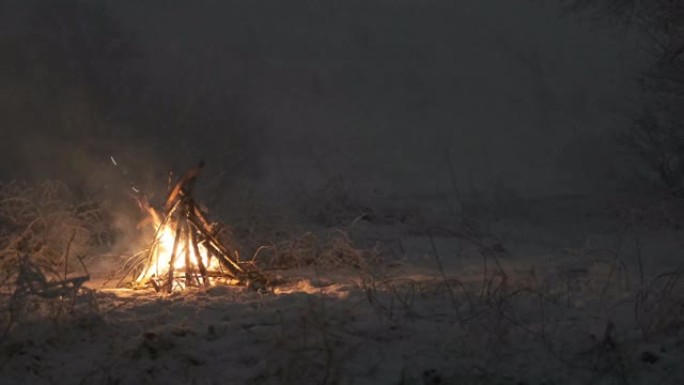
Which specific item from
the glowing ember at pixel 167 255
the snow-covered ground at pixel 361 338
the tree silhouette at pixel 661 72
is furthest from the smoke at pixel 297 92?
the snow-covered ground at pixel 361 338

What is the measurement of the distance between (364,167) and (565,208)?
791 centimetres

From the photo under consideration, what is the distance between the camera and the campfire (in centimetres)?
529

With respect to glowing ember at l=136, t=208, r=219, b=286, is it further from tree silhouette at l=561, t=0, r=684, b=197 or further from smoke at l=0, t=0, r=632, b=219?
smoke at l=0, t=0, r=632, b=219

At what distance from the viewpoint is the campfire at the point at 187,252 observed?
5289 mm

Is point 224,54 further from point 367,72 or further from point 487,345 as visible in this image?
point 487,345

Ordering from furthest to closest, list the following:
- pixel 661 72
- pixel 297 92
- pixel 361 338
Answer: pixel 297 92 → pixel 661 72 → pixel 361 338

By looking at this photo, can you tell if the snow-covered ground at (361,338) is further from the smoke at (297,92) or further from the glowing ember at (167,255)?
the smoke at (297,92)

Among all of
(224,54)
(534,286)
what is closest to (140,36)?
(224,54)

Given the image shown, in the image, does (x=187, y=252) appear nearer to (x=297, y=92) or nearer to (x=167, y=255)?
(x=167, y=255)

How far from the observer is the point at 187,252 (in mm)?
5293

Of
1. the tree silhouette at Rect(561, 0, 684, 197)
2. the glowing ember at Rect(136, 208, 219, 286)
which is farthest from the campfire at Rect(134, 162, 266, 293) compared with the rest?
A: the tree silhouette at Rect(561, 0, 684, 197)

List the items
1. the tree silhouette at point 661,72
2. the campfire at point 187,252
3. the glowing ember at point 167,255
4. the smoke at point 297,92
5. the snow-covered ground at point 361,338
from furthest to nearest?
the smoke at point 297,92 → the tree silhouette at point 661,72 → the glowing ember at point 167,255 → the campfire at point 187,252 → the snow-covered ground at point 361,338

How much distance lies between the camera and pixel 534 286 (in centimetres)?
459

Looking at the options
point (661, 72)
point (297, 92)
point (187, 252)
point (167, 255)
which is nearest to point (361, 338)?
point (187, 252)
